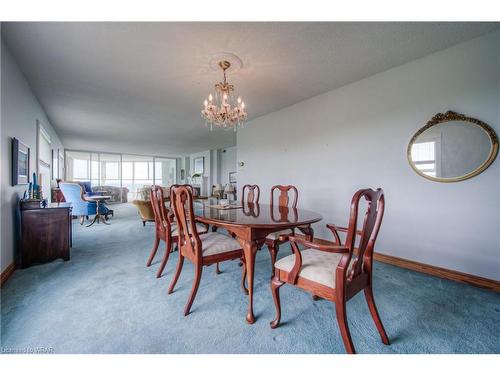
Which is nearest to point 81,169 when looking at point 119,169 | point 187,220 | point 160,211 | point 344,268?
point 119,169

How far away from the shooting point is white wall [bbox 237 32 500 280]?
2.02 m

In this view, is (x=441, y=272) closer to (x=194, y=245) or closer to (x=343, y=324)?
(x=343, y=324)

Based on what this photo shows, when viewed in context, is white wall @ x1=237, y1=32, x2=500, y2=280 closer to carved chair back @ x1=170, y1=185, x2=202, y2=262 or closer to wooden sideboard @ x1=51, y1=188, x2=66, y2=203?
carved chair back @ x1=170, y1=185, x2=202, y2=262

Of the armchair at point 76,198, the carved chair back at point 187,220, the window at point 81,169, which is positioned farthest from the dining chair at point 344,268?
the window at point 81,169

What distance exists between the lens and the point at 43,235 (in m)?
2.42

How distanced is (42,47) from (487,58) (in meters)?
4.55

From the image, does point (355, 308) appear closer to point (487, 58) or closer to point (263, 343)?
point (263, 343)

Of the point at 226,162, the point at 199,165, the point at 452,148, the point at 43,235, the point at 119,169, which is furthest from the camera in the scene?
the point at 119,169

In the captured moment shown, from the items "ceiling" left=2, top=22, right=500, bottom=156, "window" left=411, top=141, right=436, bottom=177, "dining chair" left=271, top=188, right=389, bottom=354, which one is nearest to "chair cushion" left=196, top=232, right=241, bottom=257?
"dining chair" left=271, top=188, right=389, bottom=354

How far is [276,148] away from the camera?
4.25 meters

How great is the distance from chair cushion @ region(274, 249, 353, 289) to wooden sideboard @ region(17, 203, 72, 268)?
→ 2.74 meters

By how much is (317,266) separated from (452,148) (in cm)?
214
